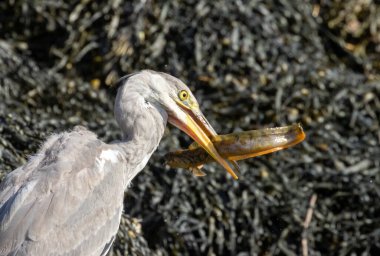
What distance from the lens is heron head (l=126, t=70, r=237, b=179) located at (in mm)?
4031

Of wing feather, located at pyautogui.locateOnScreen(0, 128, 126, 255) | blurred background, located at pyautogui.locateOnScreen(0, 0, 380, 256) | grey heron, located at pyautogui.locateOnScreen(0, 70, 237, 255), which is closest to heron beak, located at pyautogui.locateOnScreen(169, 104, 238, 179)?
grey heron, located at pyautogui.locateOnScreen(0, 70, 237, 255)

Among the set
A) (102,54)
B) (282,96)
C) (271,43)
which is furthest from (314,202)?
(102,54)

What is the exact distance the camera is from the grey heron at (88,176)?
3.67 meters

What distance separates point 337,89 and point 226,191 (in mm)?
992

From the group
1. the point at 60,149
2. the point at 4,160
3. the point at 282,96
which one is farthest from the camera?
the point at 282,96

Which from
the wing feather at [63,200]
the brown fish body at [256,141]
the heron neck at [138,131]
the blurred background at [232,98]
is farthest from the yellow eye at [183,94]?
the blurred background at [232,98]

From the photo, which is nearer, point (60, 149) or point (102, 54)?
point (60, 149)

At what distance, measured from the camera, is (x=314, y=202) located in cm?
546

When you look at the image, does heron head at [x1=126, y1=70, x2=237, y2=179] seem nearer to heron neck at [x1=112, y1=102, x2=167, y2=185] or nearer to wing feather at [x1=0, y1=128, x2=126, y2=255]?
heron neck at [x1=112, y1=102, x2=167, y2=185]

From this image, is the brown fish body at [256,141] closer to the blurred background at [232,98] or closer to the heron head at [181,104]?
the heron head at [181,104]

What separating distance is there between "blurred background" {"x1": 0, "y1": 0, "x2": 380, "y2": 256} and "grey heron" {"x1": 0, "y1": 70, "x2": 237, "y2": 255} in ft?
3.18

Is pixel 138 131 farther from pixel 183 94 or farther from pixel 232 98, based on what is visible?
pixel 232 98

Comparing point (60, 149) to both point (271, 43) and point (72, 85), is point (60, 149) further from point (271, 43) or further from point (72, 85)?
point (271, 43)

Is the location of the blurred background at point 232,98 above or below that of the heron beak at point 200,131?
below
